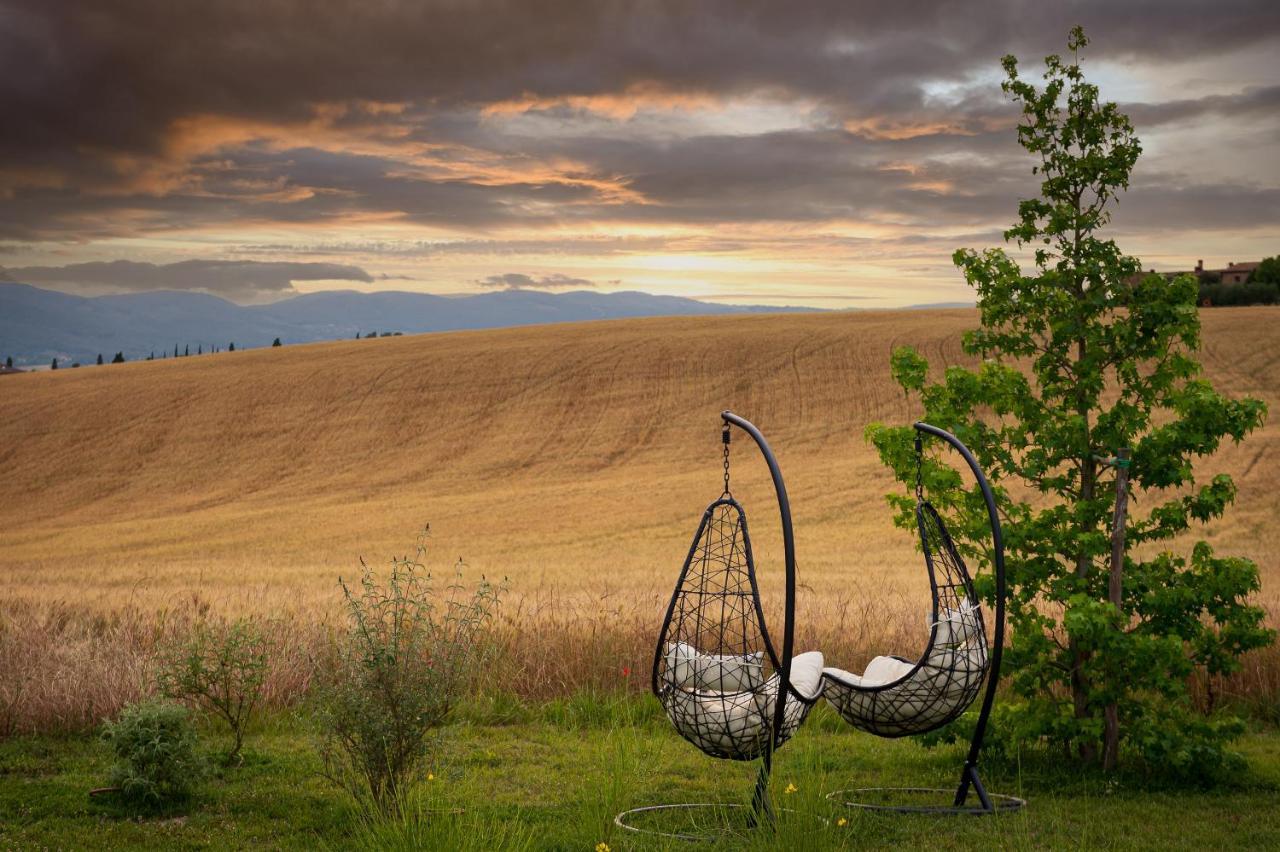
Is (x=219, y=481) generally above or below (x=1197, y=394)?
below

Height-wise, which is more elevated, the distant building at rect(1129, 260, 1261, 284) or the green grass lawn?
the distant building at rect(1129, 260, 1261, 284)

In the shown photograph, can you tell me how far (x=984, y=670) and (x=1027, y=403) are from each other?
9.89ft

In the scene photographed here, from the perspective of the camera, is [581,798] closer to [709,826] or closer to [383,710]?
[709,826]

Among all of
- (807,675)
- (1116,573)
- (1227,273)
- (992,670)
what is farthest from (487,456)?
(1227,273)

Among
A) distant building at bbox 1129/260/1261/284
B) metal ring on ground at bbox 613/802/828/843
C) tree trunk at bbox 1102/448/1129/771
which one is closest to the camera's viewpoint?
metal ring on ground at bbox 613/802/828/843

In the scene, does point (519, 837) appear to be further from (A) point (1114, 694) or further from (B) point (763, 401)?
(B) point (763, 401)

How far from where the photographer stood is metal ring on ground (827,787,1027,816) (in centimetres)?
750

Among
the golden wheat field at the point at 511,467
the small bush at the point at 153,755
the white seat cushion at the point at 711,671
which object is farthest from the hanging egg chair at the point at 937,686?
the small bush at the point at 153,755

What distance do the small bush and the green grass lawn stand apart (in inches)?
7.2

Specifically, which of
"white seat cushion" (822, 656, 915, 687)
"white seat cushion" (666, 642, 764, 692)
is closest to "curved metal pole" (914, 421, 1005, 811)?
"white seat cushion" (822, 656, 915, 687)

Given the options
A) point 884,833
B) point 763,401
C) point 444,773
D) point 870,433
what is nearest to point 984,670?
point 884,833

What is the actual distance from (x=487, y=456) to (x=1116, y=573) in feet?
119

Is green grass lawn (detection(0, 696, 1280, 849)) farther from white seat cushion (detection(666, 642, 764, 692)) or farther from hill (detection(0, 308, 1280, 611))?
hill (detection(0, 308, 1280, 611))

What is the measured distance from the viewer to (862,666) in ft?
37.1
